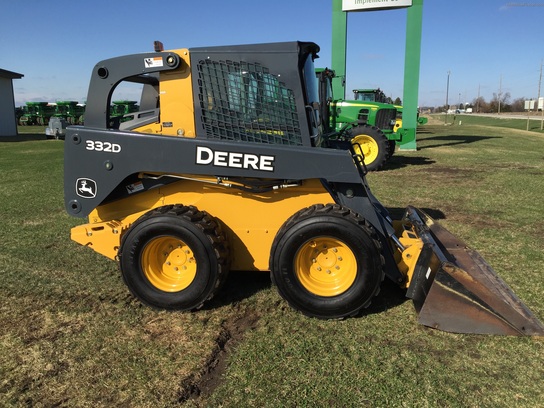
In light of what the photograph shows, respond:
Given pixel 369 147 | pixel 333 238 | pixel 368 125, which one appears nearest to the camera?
pixel 333 238

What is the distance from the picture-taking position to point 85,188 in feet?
12.8

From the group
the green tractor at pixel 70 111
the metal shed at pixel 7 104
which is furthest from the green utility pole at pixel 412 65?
the green tractor at pixel 70 111

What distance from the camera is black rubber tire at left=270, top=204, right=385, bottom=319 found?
11.4ft

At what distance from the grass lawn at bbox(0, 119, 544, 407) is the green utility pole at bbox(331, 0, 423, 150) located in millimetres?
13541

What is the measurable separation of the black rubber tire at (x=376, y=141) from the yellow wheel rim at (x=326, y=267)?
8772 millimetres

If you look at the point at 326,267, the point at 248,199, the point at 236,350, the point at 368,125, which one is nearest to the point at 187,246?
the point at 248,199

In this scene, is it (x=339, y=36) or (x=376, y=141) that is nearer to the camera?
(x=376, y=141)

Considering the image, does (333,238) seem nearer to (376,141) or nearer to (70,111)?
(376,141)

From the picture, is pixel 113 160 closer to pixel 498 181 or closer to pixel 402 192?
pixel 402 192

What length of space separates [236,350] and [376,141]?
9819mm

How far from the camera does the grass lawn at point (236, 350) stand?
2746mm

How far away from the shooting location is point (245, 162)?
11.7 feet

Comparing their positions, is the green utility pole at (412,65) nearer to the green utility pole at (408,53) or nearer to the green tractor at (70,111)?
the green utility pole at (408,53)

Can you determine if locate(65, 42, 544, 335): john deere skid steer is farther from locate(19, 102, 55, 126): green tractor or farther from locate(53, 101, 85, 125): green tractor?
locate(19, 102, 55, 126): green tractor
